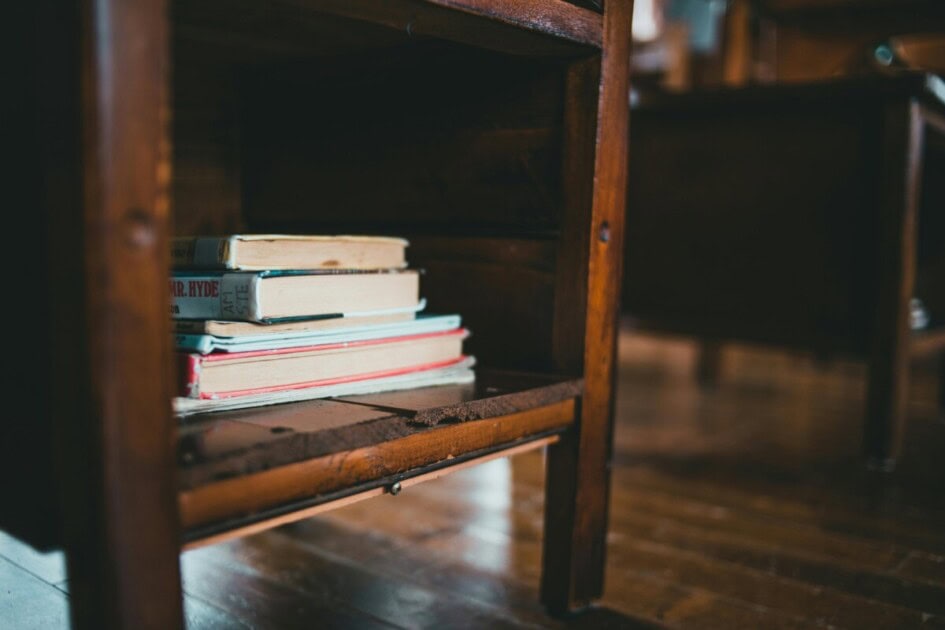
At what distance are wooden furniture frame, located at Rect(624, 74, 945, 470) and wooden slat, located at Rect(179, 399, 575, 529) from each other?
1071mm

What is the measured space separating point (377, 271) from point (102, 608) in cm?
47

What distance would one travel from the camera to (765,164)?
178cm

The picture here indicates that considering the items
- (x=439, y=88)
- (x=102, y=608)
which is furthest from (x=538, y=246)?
(x=102, y=608)

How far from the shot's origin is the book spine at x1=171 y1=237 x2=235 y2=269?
30.4 inches

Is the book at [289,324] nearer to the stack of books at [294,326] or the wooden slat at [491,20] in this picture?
the stack of books at [294,326]

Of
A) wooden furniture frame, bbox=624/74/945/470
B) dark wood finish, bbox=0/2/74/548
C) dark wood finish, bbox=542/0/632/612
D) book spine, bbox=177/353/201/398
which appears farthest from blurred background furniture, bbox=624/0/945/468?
dark wood finish, bbox=0/2/74/548

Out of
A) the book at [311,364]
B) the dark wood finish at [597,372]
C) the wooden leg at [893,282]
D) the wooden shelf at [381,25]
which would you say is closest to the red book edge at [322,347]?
the book at [311,364]

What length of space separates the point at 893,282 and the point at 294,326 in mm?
1292

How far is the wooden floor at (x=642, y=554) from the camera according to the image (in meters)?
0.95

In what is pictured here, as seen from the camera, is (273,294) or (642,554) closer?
(273,294)

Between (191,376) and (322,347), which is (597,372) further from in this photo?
(191,376)

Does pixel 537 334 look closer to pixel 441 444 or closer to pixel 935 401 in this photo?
pixel 441 444

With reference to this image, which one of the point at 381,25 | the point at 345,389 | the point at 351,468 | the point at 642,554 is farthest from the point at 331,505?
the point at 642,554

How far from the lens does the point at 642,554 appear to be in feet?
3.81
